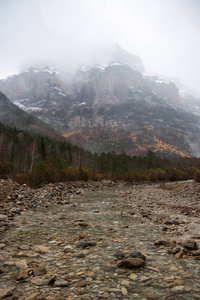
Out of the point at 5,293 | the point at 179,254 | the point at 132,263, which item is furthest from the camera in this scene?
the point at 179,254

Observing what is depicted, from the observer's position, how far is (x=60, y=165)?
159 feet

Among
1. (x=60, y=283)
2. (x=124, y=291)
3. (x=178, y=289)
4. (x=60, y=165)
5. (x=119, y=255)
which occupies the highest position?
(x=60, y=165)

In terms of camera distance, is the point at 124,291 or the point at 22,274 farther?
the point at 22,274

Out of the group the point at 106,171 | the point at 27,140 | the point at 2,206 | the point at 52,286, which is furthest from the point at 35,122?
the point at 52,286

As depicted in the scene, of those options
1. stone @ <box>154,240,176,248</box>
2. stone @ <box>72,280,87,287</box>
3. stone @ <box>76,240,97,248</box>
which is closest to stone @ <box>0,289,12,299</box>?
stone @ <box>72,280,87,287</box>

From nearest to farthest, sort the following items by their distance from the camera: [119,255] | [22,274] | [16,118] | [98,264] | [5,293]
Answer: [5,293] < [22,274] < [98,264] < [119,255] < [16,118]

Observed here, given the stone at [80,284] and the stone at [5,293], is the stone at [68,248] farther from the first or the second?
the stone at [5,293]

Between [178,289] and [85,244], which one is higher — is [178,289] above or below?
above

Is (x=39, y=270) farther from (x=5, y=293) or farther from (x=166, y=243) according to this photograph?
(x=166, y=243)

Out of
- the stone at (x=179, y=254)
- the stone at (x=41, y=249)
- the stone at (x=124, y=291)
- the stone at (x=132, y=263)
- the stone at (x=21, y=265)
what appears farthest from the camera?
the stone at (x=41, y=249)

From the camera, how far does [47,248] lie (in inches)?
255

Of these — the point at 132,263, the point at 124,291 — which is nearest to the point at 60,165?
the point at 132,263

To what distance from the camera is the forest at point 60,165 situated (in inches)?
1375

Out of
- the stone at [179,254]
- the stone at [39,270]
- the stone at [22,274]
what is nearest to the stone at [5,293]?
the stone at [22,274]
